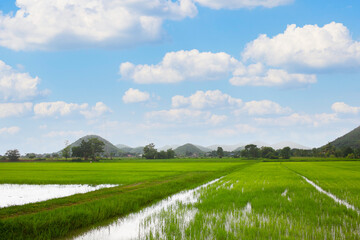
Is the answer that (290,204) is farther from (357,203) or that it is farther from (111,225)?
(111,225)

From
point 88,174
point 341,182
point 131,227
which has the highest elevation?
point 131,227

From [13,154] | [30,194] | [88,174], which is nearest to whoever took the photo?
[30,194]

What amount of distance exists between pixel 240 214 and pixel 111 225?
4034mm

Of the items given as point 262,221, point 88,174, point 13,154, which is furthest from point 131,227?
point 13,154

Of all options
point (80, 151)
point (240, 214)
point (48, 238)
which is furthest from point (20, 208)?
point (80, 151)

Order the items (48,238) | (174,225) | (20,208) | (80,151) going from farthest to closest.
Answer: (80,151), (20,208), (174,225), (48,238)

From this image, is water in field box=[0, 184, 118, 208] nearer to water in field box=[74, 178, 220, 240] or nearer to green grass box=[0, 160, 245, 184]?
green grass box=[0, 160, 245, 184]

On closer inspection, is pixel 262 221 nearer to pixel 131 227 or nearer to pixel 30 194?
pixel 131 227

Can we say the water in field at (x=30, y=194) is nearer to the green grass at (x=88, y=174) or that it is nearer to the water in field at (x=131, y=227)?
the green grass at (x=88, y=174)

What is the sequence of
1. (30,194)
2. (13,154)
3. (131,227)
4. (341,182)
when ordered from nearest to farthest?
(131,227) → (30,194) → (341,182) → (13,154)

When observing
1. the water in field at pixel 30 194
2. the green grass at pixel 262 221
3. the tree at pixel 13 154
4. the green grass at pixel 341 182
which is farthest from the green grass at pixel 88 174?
the tree at pixel 13 154

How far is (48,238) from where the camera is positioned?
591cm

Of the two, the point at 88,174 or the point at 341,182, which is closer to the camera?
the point at 341,182

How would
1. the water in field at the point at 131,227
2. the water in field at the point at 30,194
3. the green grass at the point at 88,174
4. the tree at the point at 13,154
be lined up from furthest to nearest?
the tree at the point at 13,154
the green grass at the point at 88,174
the water in field at the point at 30,194
the water in field at the point at 131,227
